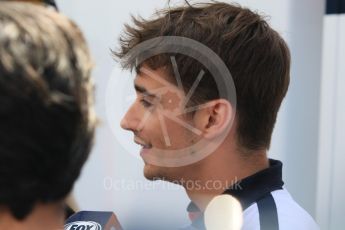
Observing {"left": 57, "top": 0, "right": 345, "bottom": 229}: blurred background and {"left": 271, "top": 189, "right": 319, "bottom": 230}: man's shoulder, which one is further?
{"left": 57, "top": 0, "right": 345, "bottom": 229}: blurred background

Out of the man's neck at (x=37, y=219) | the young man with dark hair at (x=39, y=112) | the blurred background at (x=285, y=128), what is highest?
the young man with dark hair at (x=39, y=112)

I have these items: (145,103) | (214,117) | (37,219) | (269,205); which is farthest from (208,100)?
(37,219)

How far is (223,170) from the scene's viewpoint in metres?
1.49

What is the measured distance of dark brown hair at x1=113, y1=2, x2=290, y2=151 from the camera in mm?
1514

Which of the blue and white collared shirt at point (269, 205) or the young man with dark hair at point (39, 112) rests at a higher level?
the young man with dark hair at point (39, 112)

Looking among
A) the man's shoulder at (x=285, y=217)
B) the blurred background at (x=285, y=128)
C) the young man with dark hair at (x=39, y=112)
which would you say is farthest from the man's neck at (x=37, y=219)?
the blurred background at (x=285, y=128)

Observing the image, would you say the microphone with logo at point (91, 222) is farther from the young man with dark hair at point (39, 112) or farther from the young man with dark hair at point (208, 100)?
the young man with dark hair at point (39, 112)

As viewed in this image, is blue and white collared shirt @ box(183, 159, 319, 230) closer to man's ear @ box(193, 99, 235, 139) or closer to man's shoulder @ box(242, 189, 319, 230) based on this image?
man's shoulder @ box(242, 189, 319, 230)

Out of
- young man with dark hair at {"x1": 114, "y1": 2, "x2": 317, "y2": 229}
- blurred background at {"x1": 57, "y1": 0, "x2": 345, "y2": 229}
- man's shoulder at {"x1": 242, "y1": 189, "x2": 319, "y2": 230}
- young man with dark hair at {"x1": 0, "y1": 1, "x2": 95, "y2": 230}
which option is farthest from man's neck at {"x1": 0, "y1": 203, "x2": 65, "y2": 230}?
blurred background at {"x1": 57, "y1": 0, "x2": 345, "y2": 229}

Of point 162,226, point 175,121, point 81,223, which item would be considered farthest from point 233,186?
point 162,226

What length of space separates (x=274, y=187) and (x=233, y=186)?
96 mm

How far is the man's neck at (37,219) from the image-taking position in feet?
2.45

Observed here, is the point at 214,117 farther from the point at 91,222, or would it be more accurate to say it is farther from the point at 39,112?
the point at 39,112

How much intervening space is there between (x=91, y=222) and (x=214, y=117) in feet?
1.24
